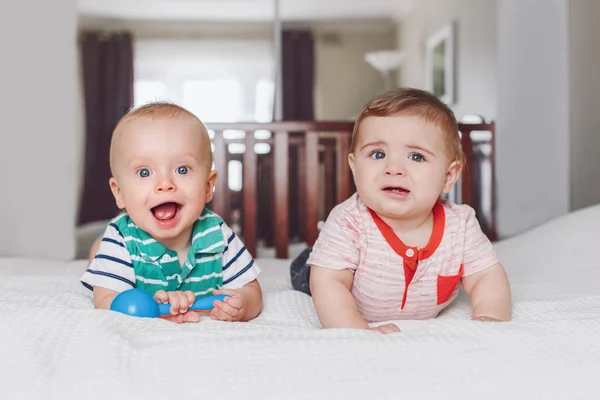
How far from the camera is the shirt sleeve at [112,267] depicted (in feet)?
3.63

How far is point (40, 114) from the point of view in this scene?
2531 mm

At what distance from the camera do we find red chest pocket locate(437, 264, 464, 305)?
3.67 ft

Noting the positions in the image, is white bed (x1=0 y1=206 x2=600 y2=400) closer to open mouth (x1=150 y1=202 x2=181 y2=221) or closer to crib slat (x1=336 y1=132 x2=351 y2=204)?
open mouth (x1=150 y1=202 x2=181 y2=221)

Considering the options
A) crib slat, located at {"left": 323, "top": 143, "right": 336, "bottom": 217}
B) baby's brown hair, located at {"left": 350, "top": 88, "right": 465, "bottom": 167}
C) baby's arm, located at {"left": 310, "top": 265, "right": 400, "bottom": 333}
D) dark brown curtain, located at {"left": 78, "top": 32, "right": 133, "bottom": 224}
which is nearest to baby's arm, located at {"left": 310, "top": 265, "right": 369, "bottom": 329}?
baby's arm, located at {"left": 310, "top": 265, "right": 400, "bottom": 333}

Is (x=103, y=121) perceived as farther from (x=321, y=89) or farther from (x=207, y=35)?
(x=321, y=89)

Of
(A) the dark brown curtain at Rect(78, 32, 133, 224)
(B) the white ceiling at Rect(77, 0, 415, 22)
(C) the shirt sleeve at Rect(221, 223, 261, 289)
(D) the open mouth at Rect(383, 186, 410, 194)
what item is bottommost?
(C) the shirt sleeve at Rect(221, 223, 261, 289)

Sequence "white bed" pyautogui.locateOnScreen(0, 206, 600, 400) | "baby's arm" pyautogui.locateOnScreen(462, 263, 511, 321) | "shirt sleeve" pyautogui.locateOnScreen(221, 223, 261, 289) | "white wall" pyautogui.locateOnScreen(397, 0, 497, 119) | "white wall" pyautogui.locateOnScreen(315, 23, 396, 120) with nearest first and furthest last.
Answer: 1. "white bed" pyautogui.locateOnScreen(0, 206, 600, 400)
2. "baby's arm" pyautogui.locateOnScreen(462, 263, 511, 321)
3. "shirt sleeve" pyautogui.locateOnScreen(221, 223, 261, 289)
4. "white wall" pyautogui.locateOnScreen(397, 0, 497, 119)
5. "white wall" pyautogui.locateOnScreen(315, 23, 396, 120)

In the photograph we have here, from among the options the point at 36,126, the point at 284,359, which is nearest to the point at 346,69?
the point at 36,126

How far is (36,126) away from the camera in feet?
8.28

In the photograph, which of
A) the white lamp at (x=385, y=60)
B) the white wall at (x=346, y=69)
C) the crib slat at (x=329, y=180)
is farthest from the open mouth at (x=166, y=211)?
the white lamp at (x=385, y=60)

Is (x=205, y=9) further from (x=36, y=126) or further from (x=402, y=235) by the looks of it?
(x=402, y=235)

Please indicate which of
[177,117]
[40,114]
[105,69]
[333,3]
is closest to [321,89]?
[333,3]

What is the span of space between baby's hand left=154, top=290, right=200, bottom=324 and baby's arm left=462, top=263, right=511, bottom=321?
0.44 m

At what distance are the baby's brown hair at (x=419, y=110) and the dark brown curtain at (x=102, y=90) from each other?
2299 mm
